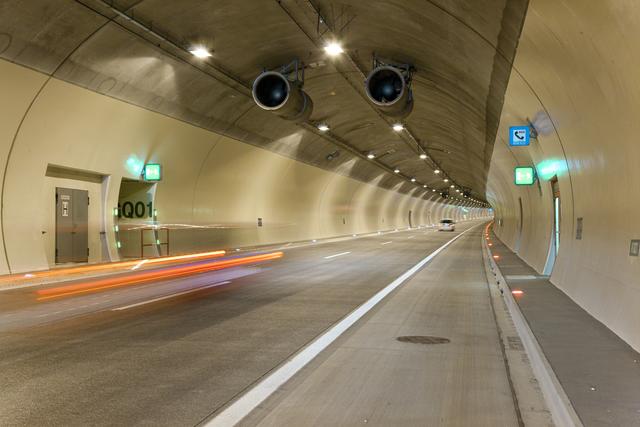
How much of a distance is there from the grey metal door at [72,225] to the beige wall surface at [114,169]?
0.90 feet

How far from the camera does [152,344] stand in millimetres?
8266

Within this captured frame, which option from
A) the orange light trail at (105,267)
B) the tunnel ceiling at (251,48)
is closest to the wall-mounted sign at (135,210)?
the orange light trail at (105,267)

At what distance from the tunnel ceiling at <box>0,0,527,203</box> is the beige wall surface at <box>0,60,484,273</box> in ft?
2.15

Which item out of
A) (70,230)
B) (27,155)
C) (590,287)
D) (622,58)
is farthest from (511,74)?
(70,230)

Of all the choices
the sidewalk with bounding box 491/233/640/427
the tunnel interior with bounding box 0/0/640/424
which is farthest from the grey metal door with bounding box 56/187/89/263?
the sidewalk with bounding box 491/233/640/427

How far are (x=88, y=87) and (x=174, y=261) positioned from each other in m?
8.26

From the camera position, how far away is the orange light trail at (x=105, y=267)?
51.7 ft

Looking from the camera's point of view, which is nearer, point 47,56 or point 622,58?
point 622,58

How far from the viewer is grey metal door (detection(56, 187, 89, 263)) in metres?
19.0

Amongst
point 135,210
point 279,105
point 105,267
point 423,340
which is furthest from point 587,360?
point 135,210

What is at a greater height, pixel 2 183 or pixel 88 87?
pixel 88 87

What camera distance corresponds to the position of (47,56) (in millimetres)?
14484

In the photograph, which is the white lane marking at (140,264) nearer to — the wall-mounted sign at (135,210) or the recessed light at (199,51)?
the wall-mounted sign at (135,210)

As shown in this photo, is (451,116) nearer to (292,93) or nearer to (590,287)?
(292,93)
